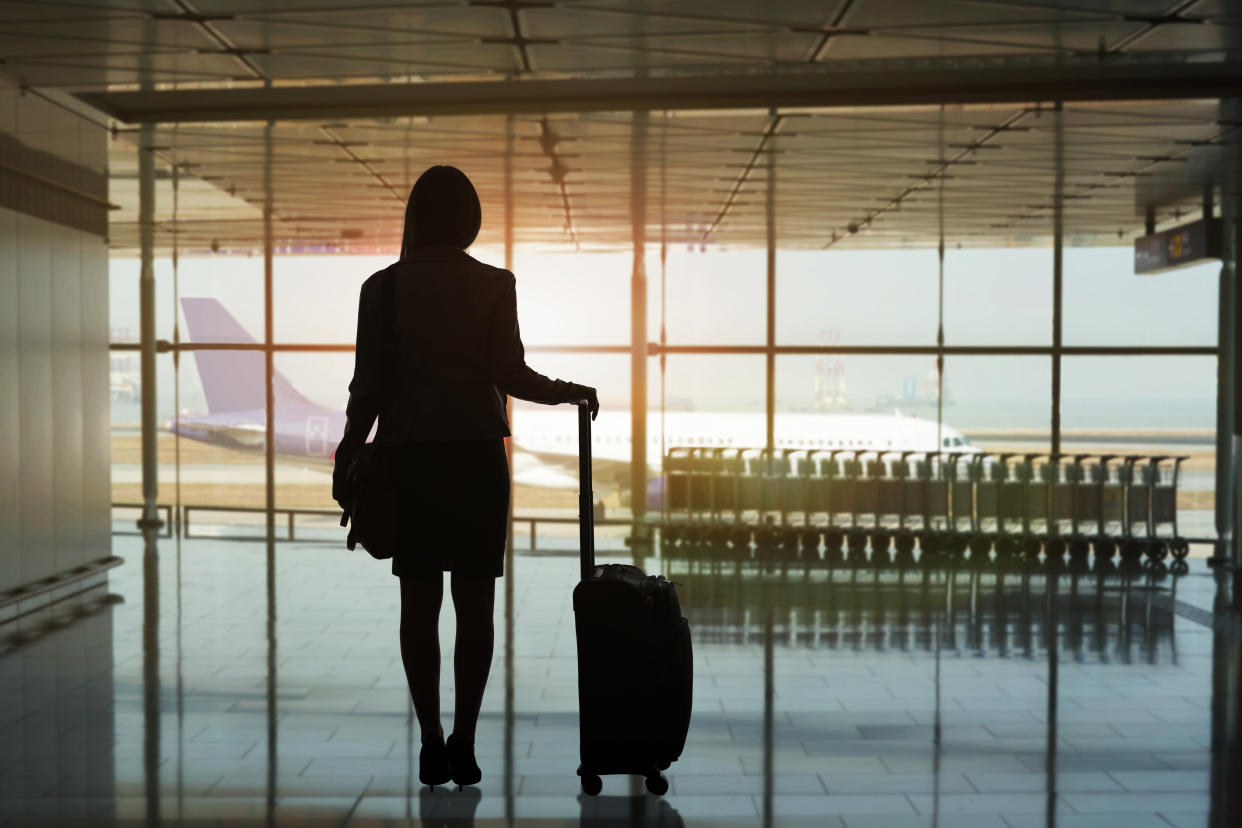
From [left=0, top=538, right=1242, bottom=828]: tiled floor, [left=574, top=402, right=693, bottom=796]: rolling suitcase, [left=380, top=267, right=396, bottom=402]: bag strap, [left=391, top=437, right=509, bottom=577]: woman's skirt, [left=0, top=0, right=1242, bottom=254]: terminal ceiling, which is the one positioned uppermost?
[left=0, top=0, right=1242, bottom=254]: terminal ceiling

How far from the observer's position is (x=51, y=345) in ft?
27.8

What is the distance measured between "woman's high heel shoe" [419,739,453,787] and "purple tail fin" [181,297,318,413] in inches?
1108

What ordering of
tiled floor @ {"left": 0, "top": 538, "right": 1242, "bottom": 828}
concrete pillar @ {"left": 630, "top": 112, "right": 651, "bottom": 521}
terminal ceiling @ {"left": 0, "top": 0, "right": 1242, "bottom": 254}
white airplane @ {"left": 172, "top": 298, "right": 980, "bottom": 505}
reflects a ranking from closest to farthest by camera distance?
tiled floor @ {"left": 0, "top": 538, "right": 1242, "bottom": 828} → terminal ceiling @ {"left": 0, "top": 0, "right": 1242, "bottom": 254} → concrete pillar @ {"left": 630, "top": 112, "right": 651, "bottom": 521} → white airplane @ {"left": 172, "top": 298, "right": 980, "bottom": 505}

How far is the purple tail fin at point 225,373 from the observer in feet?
106

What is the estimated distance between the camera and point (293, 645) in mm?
6434

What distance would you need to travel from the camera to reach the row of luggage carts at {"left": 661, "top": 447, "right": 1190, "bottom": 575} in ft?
38.0

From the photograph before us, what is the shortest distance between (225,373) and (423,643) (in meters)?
32.4

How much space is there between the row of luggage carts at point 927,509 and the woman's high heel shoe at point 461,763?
7.89 m

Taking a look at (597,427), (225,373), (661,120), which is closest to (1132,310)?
(597,427)

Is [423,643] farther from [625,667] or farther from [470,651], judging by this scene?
[625,667]

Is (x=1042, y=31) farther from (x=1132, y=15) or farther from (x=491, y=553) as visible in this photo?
(x=491, y=553)

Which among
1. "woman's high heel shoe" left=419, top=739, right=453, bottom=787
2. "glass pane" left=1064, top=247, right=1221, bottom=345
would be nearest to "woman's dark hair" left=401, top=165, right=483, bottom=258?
"woman's high heel shoe" left=419, top=739, right=453, bottom=787

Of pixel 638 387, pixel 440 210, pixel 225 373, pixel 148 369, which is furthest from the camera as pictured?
pixel 225 373

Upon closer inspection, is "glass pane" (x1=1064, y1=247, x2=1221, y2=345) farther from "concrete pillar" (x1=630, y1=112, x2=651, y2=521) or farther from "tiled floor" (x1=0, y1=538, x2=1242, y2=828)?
"tiled floor" (x1=0, y1=538, x2=1242, y2=828)
